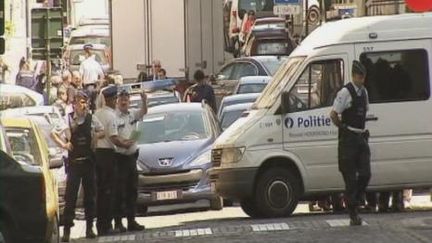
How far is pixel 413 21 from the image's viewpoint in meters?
16.6

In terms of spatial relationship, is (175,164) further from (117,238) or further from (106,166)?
(117,238)

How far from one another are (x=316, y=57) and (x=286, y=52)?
22844mm

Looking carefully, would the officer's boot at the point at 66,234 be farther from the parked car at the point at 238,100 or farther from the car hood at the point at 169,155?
the parked car at the point at 238,100

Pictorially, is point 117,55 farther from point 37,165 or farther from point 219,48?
point 37,165

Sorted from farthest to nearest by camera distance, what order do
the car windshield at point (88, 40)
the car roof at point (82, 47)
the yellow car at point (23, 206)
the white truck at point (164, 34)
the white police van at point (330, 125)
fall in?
the car windshield at point (88, 40) → the car roof at point (82, 47) → the white truck at point (164, 34) → the white police van at point (330, 125) → the yellow car at point (23, 206)

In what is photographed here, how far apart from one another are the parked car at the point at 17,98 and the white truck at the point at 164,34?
16.8 ft

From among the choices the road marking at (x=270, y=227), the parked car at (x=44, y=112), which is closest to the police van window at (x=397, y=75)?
the road marking at (x=270, y=227)

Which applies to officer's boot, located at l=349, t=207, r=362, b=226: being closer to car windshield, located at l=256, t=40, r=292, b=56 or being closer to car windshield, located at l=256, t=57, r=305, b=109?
car windshield, located at l=256, t=57, r=305, b=109

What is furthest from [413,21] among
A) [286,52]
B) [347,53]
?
[286,52]

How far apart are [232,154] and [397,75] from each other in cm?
258

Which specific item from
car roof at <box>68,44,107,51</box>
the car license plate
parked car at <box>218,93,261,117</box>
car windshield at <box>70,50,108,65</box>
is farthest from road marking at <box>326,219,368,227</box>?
A: car roof at <box>68,44,107,51</box>

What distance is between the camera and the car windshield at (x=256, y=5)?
50219 mm

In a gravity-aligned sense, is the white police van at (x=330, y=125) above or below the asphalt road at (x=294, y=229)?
above

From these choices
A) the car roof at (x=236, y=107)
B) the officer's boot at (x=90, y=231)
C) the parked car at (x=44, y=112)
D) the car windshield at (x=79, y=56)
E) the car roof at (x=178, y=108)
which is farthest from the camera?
the car windshield at (x=79, y=56)
